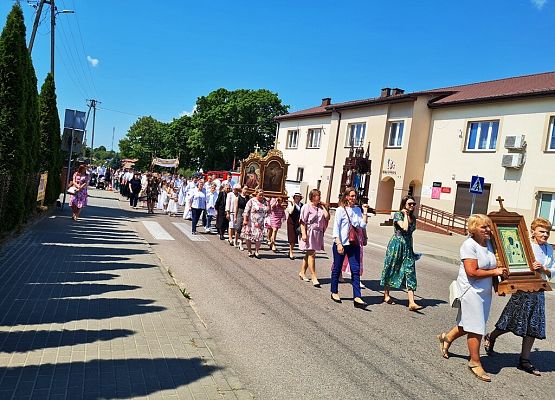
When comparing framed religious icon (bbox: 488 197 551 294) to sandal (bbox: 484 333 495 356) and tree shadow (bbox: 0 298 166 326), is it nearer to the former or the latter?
sandal (bbox: 484 333 495 356)

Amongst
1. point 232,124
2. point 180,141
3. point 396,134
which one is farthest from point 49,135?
point 180,141

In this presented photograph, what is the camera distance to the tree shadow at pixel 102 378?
11.6 ft

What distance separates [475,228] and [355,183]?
26592mm

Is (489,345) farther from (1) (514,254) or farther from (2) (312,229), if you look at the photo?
(2) (312,229)

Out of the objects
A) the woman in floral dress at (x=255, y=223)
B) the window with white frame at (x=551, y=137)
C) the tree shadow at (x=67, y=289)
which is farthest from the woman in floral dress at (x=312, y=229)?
the window with white frame at (x=551, y=137)

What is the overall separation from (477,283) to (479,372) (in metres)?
0.94

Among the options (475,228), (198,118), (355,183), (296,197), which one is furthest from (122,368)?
(198,118)

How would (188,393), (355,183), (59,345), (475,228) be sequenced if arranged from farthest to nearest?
(355,183), (475,228), (59,345), (188,393)

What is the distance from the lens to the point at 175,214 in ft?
72.2

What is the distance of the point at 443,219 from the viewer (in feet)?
85.8

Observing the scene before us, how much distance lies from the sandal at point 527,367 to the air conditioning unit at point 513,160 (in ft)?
65.4

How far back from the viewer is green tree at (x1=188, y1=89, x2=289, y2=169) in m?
57.6

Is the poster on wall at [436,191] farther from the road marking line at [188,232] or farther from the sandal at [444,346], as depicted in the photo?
the sandal at [444,346]

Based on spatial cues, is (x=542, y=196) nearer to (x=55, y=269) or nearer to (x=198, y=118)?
(x=55, y=269)
